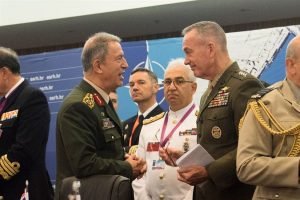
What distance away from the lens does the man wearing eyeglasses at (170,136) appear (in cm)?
300

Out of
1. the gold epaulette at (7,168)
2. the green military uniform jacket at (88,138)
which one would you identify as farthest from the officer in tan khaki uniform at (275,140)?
the gold epaulette at (7,168)

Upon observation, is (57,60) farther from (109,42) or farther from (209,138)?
(209,138)

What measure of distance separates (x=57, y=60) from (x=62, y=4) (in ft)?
3.25

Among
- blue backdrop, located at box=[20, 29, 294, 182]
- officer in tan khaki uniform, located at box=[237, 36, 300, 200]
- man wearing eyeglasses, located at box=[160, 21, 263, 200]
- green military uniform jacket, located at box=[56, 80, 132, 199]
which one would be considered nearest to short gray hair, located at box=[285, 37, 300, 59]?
officer in tan khaki uniform, located at box=[237, 36, 300, 200]

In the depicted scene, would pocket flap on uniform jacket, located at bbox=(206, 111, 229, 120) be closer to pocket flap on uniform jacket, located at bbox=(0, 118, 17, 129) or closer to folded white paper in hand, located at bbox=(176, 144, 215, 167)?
folded white paper in hand, located at bbox=(176, 144, 215, 167)

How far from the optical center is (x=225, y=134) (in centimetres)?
244

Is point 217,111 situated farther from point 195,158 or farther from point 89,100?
point 89,100

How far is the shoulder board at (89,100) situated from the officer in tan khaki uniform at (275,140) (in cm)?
77

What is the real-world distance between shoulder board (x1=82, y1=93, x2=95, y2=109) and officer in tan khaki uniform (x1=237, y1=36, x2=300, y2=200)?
0.77 m

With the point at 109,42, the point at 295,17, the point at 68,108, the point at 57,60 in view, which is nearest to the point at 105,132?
the point at 68,108

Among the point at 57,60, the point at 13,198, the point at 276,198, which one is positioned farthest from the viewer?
the point at 57,60

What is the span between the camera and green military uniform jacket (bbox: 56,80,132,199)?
2477 millimetres

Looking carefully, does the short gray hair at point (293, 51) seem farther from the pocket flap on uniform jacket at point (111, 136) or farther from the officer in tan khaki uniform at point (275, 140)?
the pocket flap on uniform jacket at point (111, 136)

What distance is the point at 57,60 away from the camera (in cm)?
575
